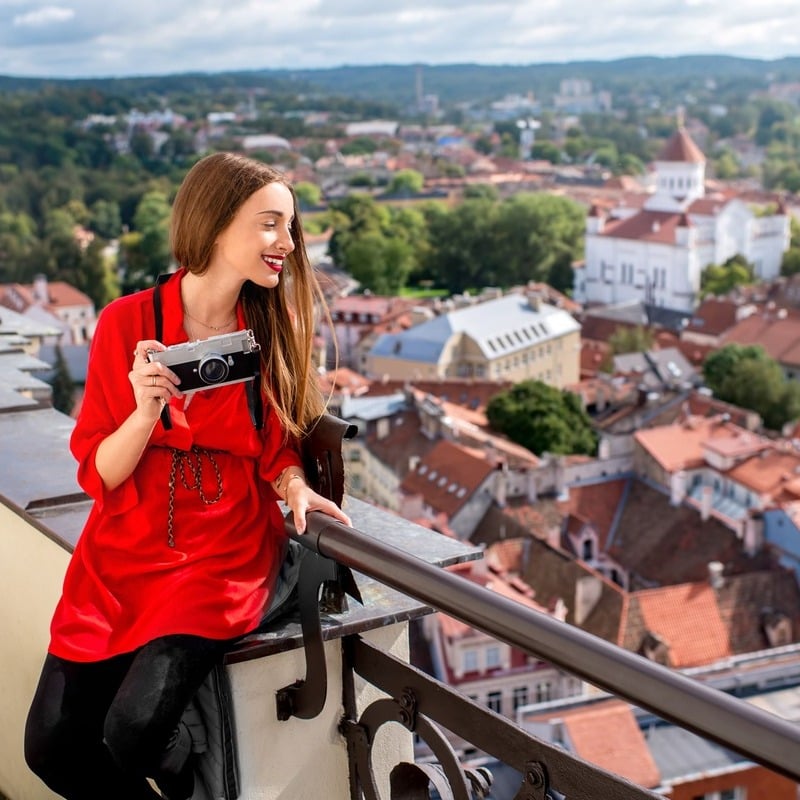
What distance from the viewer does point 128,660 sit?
3.75 feet

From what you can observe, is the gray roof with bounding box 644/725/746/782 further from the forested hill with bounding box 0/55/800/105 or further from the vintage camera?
the forested hill with bounding box 0/55/800/105

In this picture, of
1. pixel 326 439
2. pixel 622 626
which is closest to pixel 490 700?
pixel 622 626

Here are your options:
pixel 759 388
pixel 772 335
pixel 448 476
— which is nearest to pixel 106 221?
pixel 772 335

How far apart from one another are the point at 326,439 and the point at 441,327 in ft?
87.3

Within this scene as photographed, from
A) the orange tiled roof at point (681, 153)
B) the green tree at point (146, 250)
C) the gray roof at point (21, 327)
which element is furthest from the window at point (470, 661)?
the orange tiled roof at point (681, 153)

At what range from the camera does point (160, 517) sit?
1.18 metres

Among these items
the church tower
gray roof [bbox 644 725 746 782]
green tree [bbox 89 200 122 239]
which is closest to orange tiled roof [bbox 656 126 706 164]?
the church tower

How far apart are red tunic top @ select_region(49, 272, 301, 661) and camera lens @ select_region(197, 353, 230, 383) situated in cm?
9

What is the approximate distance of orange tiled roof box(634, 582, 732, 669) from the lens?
13.7m

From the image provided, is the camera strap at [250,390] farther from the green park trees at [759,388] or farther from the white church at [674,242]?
the white church at [674,242]

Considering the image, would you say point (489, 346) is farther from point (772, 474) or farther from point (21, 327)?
point (21, 327)

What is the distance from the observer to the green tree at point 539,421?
71.2ft

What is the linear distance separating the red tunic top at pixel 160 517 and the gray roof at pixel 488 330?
2584cm

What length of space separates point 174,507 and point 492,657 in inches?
474
